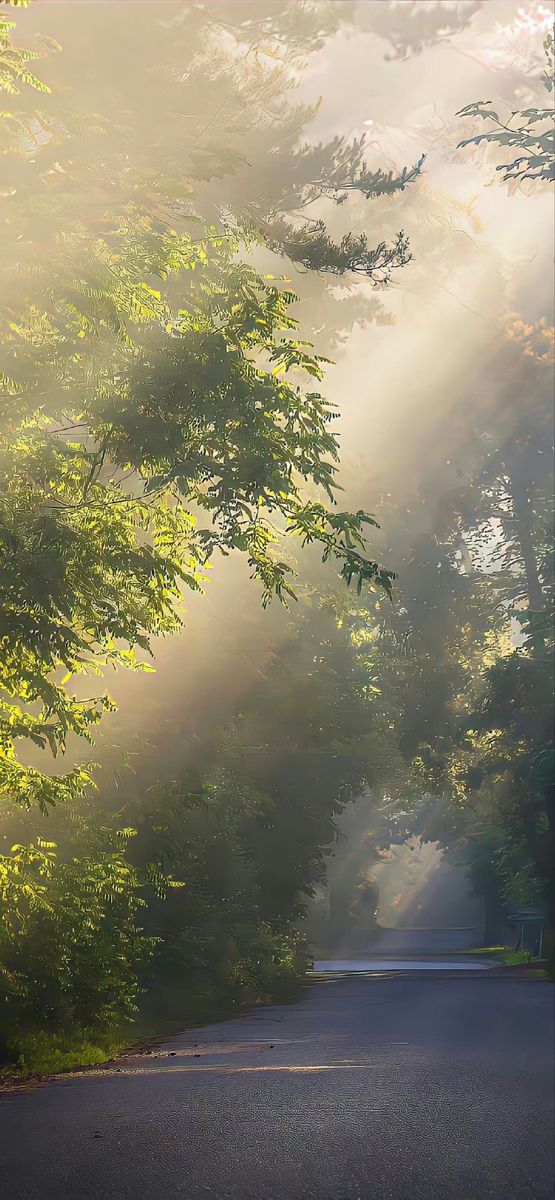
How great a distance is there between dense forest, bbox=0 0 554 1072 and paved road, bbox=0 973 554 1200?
5.47 ft

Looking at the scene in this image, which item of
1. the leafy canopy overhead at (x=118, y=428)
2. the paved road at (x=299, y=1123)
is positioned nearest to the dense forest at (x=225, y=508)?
the leafy canopy overhead at (x=118, y=428)

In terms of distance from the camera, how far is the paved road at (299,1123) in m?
6.97

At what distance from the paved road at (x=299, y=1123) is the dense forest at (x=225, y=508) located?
1669mm

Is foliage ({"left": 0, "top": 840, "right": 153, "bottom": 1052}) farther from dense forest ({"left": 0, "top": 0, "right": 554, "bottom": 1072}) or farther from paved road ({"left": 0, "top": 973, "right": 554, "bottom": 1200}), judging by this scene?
paved road ({"left": 0, "top": 973, "right": 554, "bottom": 1200})

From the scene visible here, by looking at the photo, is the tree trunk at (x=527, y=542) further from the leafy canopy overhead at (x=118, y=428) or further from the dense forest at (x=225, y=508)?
the leafy canopy overhead at (x=118, y=428)

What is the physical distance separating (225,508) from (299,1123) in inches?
189

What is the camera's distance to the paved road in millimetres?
6973

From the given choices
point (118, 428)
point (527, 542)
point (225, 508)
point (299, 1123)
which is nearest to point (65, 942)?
point (299, 1123)

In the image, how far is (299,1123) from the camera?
881 centimetres

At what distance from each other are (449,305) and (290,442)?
3138 cm

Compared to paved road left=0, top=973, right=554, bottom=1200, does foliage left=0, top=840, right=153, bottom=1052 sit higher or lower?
higher

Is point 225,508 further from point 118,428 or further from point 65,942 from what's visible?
point 65,942

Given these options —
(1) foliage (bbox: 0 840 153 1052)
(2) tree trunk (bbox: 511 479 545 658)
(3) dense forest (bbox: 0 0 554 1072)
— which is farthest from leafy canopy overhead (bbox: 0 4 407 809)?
(2) tree trunk (bbox: 511 479 545 658)

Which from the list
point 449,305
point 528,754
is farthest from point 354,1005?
point 449,305
